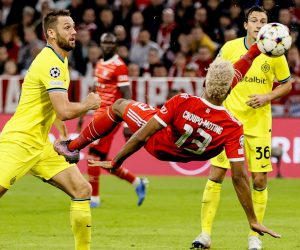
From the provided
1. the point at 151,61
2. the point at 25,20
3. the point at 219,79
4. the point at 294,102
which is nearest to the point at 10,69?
the point at 25,20

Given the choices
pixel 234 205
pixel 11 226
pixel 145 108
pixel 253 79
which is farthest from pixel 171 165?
pixel 145 108

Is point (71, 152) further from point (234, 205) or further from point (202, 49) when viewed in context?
point (202, 49)

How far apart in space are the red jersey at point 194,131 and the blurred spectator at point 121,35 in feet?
39.2

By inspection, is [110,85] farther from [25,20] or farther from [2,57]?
[25,20]

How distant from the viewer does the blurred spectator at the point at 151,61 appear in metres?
20.6

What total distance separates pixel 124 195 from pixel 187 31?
20.7 feet

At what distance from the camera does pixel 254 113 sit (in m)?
11.1

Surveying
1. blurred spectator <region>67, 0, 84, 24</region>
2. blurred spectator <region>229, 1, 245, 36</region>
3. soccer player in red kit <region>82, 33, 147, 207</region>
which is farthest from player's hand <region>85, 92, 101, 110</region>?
blurred spectator <region>67, 0, 84, 24</region>

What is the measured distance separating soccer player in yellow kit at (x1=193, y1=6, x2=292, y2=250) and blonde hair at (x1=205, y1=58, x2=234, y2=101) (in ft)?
5.88

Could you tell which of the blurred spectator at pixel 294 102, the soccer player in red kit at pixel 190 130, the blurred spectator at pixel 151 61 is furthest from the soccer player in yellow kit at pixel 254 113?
the blurred spectator at pixel 151 61

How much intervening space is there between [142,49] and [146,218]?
28.2 feet

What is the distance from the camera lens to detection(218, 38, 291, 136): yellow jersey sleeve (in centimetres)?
1102

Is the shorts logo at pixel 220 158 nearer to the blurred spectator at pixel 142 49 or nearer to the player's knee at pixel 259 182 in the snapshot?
the player's knee at pixel 259 182

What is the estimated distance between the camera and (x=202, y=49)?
20.6m
